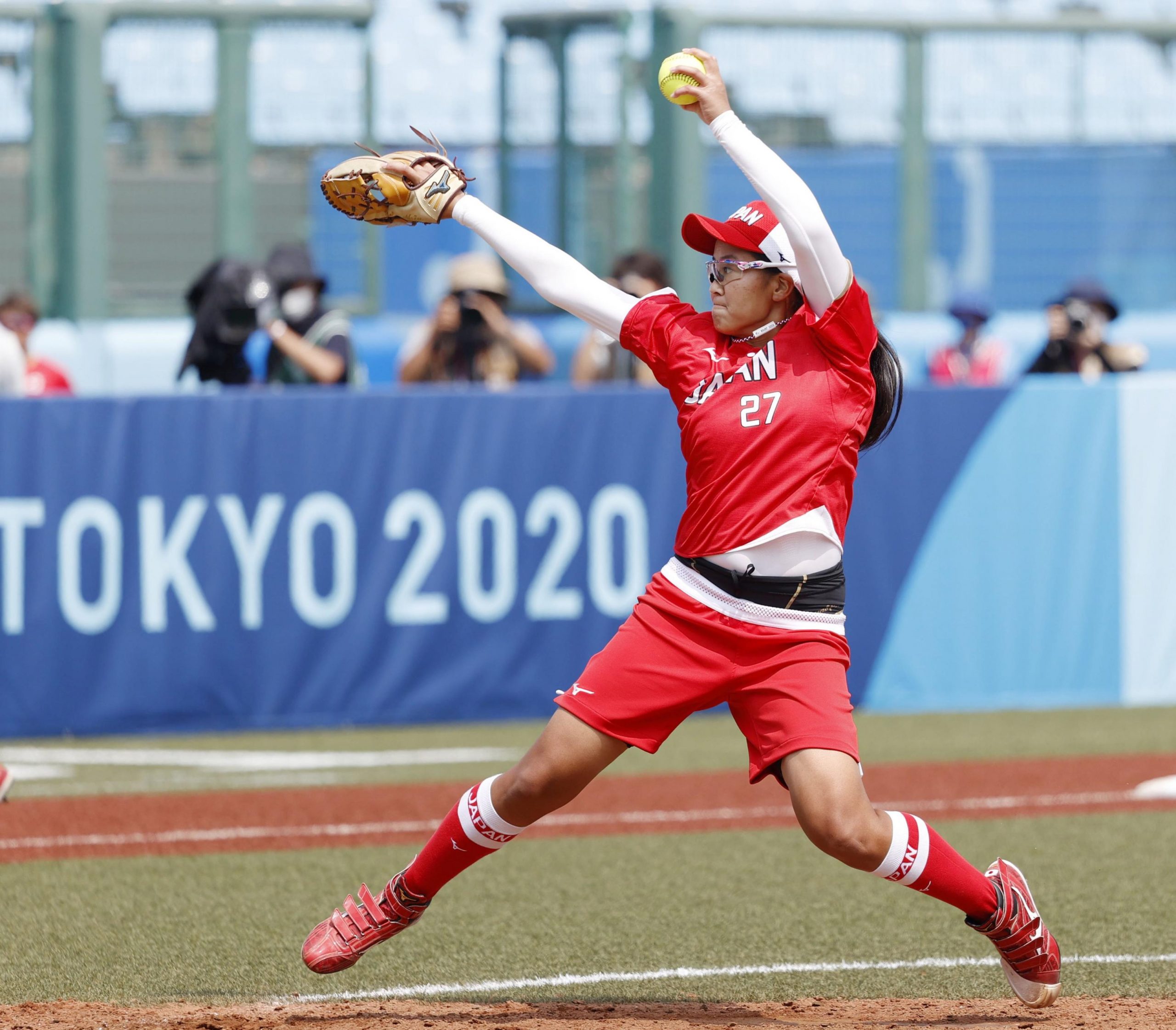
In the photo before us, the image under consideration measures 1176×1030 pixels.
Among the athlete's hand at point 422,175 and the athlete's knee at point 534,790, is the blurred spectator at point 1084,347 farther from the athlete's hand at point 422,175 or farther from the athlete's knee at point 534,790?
the athlete's knee at point 534,790

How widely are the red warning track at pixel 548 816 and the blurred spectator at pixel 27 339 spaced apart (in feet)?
14.5

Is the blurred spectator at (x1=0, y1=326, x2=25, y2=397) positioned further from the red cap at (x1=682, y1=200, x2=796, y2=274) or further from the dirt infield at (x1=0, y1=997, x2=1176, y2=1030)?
the red cap at (x1=682, y1=200, x2=796, y2=274)

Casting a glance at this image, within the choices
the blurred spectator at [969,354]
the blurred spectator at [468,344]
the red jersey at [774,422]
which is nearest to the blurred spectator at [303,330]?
the blurred spectator at [468,344]

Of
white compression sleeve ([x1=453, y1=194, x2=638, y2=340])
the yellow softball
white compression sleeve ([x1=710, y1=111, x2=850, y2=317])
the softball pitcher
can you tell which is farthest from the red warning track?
the yellow softball

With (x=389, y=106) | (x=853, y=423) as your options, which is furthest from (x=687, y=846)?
(x=389, y=106)

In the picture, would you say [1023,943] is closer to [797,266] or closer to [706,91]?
[797,266]

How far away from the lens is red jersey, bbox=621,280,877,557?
16.1 feet

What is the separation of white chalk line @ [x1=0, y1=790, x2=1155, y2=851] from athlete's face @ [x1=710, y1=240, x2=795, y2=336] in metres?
3.55

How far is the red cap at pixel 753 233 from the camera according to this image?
4926mm

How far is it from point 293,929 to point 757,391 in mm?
2413

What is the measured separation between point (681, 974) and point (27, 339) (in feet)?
28.0

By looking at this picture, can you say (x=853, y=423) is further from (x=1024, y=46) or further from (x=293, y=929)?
(x=1024, y=46)

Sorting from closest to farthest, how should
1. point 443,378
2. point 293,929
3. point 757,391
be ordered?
point 757,391, point 293,929, point 443,378

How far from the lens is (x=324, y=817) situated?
8.39 m
